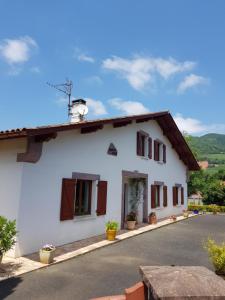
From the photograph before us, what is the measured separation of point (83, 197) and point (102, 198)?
0.88 m

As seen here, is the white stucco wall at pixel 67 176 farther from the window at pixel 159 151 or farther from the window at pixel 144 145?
the window at pixel 159 151

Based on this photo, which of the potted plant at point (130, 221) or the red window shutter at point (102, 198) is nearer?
the red window shutter at point (102, 198)

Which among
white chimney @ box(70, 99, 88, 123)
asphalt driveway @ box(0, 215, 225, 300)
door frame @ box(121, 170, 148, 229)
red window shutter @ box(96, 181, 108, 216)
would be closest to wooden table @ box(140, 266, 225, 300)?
asphalt driveway @ box(0, 215, 225, 300)

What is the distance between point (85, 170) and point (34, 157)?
2.82 metres

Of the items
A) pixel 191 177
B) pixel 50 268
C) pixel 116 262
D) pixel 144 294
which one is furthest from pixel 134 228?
pixel 191 177

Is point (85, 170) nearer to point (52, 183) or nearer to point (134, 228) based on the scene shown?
point (52, 183)

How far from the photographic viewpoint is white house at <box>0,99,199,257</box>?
809 centimetres

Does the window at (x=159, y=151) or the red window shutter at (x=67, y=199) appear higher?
the window at (x=159, y=151)

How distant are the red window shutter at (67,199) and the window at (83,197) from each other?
738 mm

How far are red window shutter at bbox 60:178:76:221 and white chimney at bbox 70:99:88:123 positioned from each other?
4.52 meters

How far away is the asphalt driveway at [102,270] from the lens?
5562 millimetres

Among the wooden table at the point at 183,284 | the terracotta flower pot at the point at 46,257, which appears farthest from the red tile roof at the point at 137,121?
the wooden table at the point at 183,284

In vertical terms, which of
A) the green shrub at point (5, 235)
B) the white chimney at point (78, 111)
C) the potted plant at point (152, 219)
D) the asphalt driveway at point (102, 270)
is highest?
the white chimney at point (78, 111)

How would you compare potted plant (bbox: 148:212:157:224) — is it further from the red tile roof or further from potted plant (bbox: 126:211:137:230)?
the red tile roof
